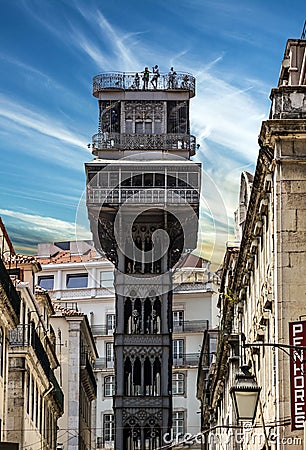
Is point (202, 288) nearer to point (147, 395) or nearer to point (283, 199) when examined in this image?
point (147, 395)

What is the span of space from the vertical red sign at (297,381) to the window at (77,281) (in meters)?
103

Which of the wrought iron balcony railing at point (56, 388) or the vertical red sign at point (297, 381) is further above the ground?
the wrought iron balcony railing at point (56, 388)

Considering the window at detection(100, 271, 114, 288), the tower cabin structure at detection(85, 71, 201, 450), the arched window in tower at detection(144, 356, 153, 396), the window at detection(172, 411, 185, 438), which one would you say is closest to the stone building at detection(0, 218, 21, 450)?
the tower cabin structure at detection(85, 71, 201, 450)

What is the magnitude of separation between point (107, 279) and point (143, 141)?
3076 cm

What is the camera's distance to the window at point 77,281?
13538cm

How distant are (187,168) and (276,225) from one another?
68.8m

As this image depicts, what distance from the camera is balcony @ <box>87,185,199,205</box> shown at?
10025cm

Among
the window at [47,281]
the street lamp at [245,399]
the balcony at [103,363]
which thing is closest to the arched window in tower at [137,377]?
the balcony at [103,363]

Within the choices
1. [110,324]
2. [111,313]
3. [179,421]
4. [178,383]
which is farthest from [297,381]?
[111,313]

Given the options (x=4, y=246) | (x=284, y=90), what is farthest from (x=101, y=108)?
(x=284, y=90)

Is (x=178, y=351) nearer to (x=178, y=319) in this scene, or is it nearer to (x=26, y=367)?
(x=178, y=319)

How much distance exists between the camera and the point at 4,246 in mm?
61000

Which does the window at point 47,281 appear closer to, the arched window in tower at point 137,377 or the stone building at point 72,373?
the stone building at point 72,373

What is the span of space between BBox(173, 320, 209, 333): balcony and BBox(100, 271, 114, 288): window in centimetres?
978
